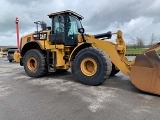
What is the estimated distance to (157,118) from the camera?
365 centimetres

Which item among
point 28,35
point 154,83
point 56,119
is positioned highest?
point 28,35

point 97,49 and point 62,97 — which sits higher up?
point 97,49

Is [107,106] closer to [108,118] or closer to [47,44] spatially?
[108,118]

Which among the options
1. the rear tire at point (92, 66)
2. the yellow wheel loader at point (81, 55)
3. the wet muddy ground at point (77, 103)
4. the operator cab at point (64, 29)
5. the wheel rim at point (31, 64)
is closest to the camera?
the wet muddy ground at point (77, 103)

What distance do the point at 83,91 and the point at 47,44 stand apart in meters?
3.04

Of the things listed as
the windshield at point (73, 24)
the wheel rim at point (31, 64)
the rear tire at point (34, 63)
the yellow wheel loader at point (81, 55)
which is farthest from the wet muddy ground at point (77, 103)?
the windshield at point (73, 24)

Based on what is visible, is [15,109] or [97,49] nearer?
[15,109]

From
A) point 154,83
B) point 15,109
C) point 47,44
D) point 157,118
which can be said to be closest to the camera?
point 157,118

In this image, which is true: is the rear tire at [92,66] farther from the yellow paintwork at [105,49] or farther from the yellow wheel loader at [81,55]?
the yellow paintwork at [105,49]

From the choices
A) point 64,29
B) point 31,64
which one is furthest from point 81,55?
point 31,64

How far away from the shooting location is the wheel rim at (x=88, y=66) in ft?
20.8

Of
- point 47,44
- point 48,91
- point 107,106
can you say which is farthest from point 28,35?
point 107,106

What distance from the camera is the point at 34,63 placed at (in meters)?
8.39

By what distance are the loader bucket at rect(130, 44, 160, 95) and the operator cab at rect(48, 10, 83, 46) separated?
2959 millimetres
